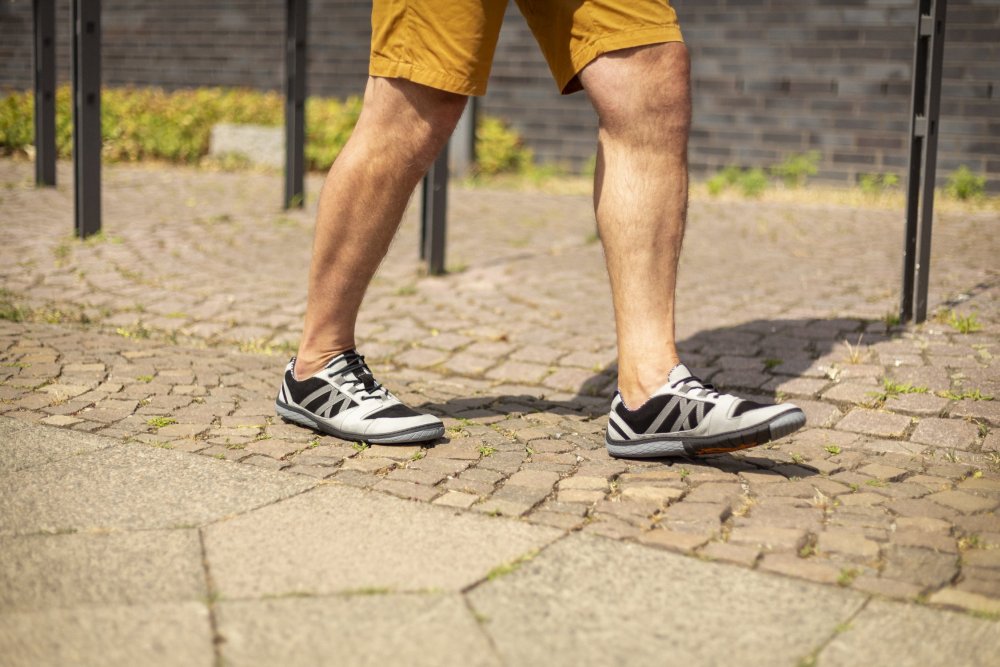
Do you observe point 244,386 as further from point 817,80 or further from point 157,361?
point 817,80

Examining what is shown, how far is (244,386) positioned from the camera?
3.21 metres

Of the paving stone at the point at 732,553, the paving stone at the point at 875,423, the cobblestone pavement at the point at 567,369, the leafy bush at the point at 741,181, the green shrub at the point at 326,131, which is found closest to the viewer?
the paving stone at the point at 732,553

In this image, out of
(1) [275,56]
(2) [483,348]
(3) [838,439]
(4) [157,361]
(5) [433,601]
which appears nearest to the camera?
(5) [433,601]

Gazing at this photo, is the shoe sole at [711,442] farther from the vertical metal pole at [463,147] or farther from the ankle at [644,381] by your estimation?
the vertical metal pole at [463,147]

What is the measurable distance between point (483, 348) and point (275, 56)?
26.5 ft

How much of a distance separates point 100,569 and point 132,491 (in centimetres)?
41

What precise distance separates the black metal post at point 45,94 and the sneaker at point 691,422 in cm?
589

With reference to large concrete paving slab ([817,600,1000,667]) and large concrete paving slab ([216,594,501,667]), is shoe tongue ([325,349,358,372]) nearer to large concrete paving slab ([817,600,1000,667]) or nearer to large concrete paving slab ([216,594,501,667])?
large concrete paving slab ([216,594,501,667])

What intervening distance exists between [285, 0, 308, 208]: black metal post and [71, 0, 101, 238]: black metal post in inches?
54.6

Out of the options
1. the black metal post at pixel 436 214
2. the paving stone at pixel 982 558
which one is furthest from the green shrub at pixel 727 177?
the paving stone at pixel 982 558

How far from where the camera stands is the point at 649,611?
1764 mm

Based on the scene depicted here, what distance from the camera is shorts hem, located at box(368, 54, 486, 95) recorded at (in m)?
2.56

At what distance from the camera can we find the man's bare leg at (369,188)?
2.63 meters

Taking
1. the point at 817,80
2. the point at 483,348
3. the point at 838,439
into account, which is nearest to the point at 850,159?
the point at 817,80
